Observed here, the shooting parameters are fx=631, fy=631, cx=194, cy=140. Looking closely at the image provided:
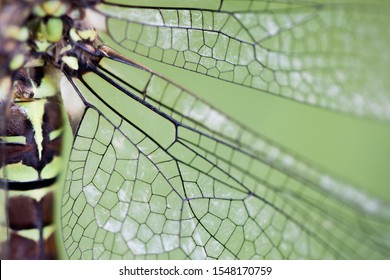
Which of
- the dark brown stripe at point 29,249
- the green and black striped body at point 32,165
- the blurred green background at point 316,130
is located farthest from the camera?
the blurred green background at point 316,130

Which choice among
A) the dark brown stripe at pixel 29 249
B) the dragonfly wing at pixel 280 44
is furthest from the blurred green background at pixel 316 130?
the dark brown stripe at pixel 29 249

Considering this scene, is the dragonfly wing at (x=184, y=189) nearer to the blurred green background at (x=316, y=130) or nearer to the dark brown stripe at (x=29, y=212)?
the dark brown stripe at (x=29, y=212)

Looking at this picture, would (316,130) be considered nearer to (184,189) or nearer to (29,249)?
(184,189)

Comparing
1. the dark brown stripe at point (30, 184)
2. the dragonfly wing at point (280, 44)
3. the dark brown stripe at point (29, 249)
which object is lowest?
the dark brown stripe at point (29, 249)

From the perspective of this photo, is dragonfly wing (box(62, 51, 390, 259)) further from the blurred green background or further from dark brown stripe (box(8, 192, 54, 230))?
the blurred green background

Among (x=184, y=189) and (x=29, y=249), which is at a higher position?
(x=184, y=189)

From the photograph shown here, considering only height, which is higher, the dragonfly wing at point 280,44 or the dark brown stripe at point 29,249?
the dragonfly wing at point 280,44

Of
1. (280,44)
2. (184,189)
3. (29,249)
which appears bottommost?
(29,249)

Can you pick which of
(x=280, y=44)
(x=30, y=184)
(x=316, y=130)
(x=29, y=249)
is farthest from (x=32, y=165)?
(x=316, y=130)

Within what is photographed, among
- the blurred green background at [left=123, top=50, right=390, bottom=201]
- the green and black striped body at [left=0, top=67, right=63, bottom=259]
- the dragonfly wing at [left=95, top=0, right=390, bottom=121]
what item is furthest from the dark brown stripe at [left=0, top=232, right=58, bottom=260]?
the blurred green background at [left=123, top=50, right=390, bottom=201]
